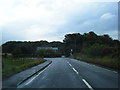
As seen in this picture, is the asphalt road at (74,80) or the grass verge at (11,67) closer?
the asphalt road at (74,80)

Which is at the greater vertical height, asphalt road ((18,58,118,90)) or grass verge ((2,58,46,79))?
grass verge ((2,58,46,79))

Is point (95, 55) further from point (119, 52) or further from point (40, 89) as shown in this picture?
point (40, 89)

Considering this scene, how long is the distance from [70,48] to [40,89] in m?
115

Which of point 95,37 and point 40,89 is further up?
point 95,37

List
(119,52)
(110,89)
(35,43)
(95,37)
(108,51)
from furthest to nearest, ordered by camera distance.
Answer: (35,43) → (95,37) → (108,51) → (119,52) → (110,89)

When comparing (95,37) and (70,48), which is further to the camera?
(70,48)

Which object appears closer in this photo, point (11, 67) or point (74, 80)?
point (74, 80)

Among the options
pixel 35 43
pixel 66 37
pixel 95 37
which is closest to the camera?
pixel 95 37

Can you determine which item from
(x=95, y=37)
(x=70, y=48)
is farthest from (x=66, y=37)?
(x=95, y=37)

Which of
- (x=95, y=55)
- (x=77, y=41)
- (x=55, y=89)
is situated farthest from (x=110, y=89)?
(x=77, y=41)

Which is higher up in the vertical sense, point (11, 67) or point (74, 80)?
point (11, 67)

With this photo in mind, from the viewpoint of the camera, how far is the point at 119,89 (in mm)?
11062

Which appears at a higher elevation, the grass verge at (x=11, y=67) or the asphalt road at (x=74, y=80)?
the grass verge at (x=11, y=67)

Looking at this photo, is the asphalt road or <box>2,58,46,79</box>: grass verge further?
<box>2,58,46,79</box>: grass verge
